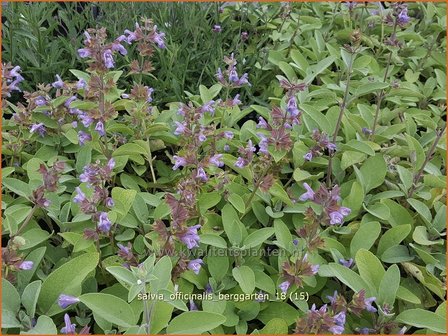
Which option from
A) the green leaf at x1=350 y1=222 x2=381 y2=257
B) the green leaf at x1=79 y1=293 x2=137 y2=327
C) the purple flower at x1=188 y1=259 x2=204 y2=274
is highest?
the green leaf at x1=79 y1=293 x2=137 y2=327

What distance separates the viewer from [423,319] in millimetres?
1522

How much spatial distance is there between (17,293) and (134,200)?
1.65 feet

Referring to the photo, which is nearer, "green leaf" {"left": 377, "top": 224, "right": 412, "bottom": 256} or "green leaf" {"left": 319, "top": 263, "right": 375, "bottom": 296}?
"green leaf" {"left": 319, "top": 263, "right": 375, "bottom": 296}

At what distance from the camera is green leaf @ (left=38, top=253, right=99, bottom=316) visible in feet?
4.83

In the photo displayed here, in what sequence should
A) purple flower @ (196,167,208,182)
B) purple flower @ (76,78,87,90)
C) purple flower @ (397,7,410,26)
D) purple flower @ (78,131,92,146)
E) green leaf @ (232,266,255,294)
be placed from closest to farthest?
1. green leaf @ (232,266,255,294)
2. purple flower @ (196,167,208,182)
3. purple flower @ (78,131,92,146)
4. purple flower @ (76,78,87,90)
5. purple flower @ (397,7,410,26)

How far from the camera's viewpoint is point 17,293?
4.72ft

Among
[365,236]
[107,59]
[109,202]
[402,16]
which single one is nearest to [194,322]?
[109,202]

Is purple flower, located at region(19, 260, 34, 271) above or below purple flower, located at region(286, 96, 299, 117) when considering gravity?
below

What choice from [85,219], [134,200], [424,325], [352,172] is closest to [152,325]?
[85,219]

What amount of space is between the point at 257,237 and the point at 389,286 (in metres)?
0.40

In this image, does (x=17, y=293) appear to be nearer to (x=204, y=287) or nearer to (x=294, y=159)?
(x=204, y=287)

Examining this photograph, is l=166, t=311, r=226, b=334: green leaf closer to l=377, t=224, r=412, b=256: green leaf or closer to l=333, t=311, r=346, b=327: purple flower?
l=333, t=311, r=346, b=327: purple flower

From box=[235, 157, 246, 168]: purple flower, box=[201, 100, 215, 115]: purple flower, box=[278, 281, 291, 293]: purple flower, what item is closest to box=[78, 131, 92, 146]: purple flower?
box=[201, 100, 215, 115]: purple flower

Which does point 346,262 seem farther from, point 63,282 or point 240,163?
point 63,282
